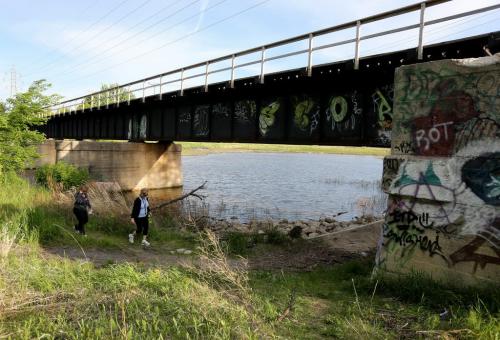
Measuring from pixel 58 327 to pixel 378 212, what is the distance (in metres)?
20.3

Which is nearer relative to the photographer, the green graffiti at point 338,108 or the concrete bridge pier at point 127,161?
the green graffiti at point 338,108

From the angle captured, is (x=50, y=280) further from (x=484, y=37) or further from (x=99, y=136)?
(x=99, y=136)

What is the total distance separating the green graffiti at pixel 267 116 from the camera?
53.4 ft

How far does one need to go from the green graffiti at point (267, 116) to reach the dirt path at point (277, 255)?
5.75m

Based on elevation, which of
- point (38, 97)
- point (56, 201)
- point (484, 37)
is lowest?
point (56, 201)

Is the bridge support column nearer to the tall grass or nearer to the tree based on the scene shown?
the tall grass

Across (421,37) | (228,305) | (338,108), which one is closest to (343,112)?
(338,108)

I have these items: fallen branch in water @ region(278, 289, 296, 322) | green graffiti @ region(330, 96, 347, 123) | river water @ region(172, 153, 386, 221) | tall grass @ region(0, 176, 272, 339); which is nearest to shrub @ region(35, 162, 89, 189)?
river water @ region(172, 153, 386, 221)

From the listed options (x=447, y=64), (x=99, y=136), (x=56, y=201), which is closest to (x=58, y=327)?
(x=447, y=64)

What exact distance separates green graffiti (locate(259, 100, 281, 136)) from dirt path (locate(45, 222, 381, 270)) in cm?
575

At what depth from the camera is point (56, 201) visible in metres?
14.8

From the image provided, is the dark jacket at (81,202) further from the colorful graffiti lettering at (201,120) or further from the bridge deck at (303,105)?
the colorful graffiti lettering at (201,120)

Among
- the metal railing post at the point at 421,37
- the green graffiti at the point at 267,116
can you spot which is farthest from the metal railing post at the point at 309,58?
the metal railing post at the point at 421,37

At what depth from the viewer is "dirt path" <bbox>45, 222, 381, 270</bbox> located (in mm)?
9664
